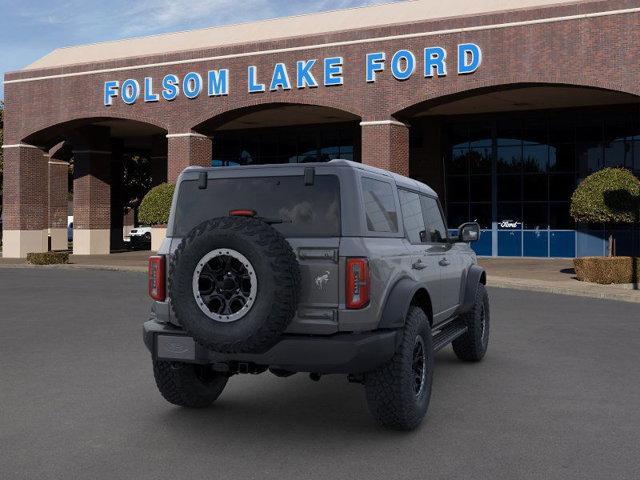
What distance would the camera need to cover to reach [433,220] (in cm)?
804

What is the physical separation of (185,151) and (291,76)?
19.0ft

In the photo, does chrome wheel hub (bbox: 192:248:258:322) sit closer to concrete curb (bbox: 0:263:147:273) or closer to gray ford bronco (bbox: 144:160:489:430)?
gray ford bronco (bbox: 144:160:489:430)

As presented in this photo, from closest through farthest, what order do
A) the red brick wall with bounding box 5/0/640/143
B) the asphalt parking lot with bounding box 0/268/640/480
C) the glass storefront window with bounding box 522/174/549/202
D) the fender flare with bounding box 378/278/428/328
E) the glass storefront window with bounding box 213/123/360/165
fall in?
the asphalt parking lot with bounding box 0/268/640/480 < the fender flare with bounding box 378/278/428/328 < the red brick wall with bounding box 5/0/640/143 < the glass storefront window with bounding box 522/174/549/202 < the glass storefront window with bounding box 213/123/360/165

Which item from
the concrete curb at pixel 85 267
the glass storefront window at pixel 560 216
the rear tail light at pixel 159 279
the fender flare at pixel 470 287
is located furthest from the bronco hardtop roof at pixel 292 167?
the glass storefront window at pixel 560 216

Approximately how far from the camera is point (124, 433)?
5902mm

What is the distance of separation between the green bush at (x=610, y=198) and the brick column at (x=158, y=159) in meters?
25.1

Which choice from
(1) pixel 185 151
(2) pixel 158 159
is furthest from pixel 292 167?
(2) pixel 158 159

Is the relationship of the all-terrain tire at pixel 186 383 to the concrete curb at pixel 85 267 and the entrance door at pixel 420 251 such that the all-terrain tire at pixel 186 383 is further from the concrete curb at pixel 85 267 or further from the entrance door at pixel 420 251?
the concrete curb at pixel 85 267

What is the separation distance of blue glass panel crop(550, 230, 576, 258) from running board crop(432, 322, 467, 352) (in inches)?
1013

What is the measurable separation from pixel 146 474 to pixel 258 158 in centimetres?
3647

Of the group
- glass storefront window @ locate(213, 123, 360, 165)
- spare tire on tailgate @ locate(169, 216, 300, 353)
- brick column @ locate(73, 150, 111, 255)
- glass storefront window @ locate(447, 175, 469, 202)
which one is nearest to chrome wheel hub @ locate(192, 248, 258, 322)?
spare tire on tailgate @ locate(169, 216, 300, 353)

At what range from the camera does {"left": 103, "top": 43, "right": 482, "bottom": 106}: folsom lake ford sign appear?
1065 inches

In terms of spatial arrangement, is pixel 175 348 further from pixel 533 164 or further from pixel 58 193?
pixel 58 193

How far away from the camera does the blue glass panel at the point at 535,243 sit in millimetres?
33219
